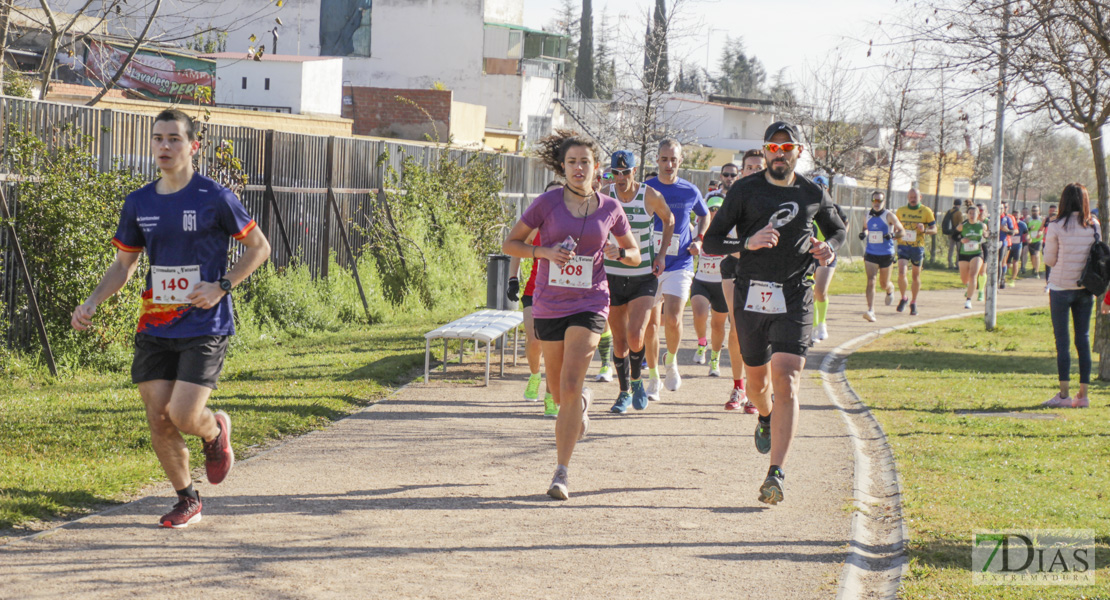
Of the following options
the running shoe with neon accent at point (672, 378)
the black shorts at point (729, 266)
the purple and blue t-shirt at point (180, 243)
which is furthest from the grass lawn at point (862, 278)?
the purple and blue t-shirt at point (180, 243)

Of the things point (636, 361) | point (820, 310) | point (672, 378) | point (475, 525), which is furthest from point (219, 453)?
point (820, 310)

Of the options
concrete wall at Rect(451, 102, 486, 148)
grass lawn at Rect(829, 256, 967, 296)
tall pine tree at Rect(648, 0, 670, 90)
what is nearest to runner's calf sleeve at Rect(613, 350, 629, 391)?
tall pine tree at Rect(648, 0, 670, 90)

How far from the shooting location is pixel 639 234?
9.50 meters

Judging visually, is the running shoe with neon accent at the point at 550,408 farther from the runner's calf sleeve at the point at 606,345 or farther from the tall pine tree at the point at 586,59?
the tall pine tree at the point at 586,59

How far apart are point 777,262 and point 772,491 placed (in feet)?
4.37

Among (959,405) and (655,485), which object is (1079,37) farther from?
(655,485)

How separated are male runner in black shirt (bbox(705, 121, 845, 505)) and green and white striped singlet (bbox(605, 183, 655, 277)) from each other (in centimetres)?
225

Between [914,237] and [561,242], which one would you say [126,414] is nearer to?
[561,242]

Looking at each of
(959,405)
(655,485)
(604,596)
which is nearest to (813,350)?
(959,405)

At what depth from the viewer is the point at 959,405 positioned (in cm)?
1141

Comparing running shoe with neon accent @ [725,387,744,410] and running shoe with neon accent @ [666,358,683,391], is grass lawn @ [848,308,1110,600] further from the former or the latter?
running shoe with neon accent @ [666,358,683,391]

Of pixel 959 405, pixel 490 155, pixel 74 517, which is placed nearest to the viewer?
pixel 74 517

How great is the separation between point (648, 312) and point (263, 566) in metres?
4.80

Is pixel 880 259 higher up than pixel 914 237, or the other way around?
pixel 914 237
